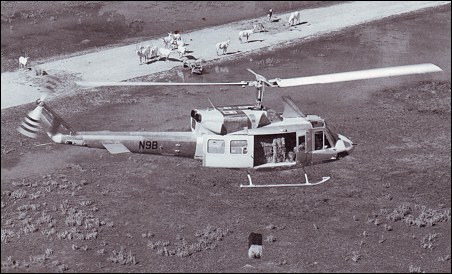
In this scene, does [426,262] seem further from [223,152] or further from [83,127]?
[83,127]

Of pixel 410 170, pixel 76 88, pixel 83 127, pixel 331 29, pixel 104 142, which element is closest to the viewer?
pixel 104 142

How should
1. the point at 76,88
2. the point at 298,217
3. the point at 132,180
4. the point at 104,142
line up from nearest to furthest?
the point at 104,142
the point at 298,217
the point at 132,180
the point at 76,88

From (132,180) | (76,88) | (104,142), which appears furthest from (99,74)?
(104,142)

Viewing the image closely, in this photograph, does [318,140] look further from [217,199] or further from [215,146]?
[217,199]

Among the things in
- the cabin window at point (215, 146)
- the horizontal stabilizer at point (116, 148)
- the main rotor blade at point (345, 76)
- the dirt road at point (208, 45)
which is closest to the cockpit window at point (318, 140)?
the main rotor blade at point (345, 76)

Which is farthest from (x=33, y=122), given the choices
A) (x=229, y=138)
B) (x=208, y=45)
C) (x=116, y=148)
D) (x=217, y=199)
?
(x=208, y=45)
